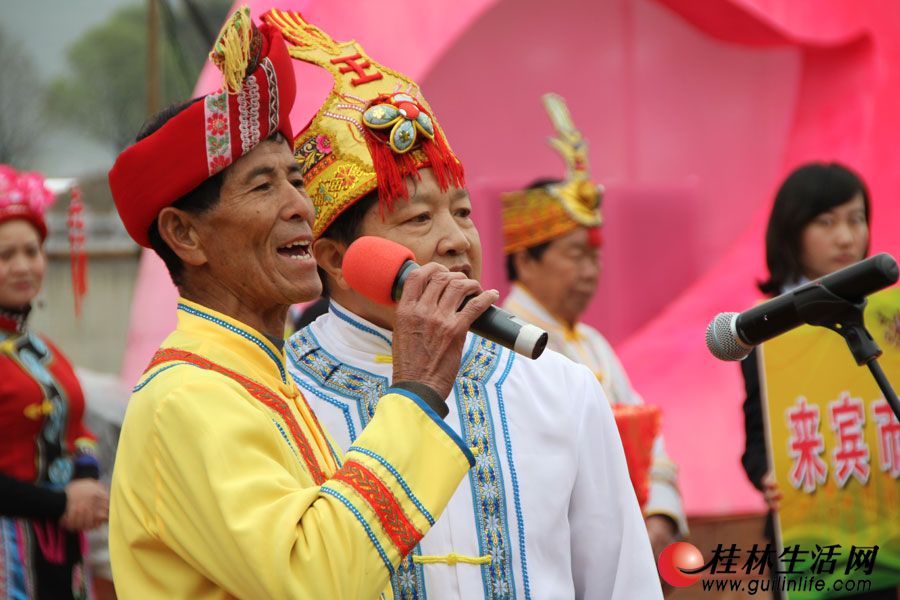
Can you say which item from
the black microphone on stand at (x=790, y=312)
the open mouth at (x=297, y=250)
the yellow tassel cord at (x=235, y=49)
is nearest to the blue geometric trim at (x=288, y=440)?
the open mouth at (x=297, y=250)

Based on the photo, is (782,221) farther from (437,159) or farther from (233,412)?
(233,412)

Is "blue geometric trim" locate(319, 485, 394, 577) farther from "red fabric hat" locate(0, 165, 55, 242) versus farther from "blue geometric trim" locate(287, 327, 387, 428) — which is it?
"red fabric hat" locate(0, 165, 55, 242)

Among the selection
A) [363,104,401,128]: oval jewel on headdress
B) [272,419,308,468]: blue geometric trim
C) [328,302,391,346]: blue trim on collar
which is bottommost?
[272,419,308,468]: blue geometric trim

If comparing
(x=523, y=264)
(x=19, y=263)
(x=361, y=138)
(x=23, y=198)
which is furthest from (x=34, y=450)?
(x=361, y=138)

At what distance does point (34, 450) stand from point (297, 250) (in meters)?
2.21

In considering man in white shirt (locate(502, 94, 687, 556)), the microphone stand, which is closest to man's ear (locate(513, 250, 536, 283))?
man in white shirt (locate(502, 94, 687, 556))

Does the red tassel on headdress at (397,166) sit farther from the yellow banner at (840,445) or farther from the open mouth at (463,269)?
the yellow banner at (840,445)

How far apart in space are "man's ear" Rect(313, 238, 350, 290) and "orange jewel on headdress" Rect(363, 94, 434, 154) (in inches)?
8.7

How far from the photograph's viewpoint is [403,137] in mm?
2191

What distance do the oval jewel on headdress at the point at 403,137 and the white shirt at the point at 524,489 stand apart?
0.36 meters

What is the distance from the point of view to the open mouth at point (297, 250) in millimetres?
1846

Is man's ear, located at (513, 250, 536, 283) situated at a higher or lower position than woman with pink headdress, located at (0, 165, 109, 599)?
higher

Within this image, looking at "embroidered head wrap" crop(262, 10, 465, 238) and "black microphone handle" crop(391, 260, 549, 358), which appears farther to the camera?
"embroidered head wrap" crop(262, 10, 465, 238)

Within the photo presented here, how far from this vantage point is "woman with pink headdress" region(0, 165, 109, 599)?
370 centimetres
